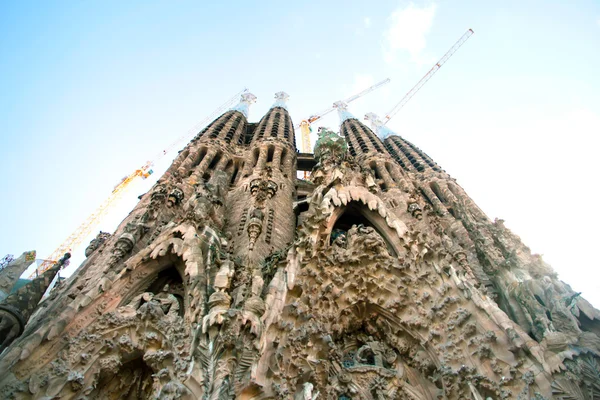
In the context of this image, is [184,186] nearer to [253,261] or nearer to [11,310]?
[253,261]

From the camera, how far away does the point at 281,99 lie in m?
34.8

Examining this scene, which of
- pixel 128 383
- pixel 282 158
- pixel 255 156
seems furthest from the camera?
pixel 282 158

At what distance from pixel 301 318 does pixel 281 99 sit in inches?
1140

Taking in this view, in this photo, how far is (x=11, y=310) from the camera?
7570mm

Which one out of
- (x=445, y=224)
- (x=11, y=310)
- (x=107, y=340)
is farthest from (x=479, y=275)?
(x=11, y=310)

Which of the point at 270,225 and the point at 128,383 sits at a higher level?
the point at 270,225

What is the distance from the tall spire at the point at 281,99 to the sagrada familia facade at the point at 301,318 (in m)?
21.5

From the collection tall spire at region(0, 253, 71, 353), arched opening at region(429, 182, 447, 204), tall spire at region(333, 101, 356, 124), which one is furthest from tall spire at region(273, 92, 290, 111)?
tall spire at region(0, 253, 71, 353)

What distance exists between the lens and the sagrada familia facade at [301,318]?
663cm

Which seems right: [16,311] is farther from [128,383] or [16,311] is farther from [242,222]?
[242,222]

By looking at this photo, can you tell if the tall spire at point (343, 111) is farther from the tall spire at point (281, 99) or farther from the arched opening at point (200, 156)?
the arched opening at point (200, 156)

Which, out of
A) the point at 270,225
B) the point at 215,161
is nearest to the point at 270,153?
the point at 215,161

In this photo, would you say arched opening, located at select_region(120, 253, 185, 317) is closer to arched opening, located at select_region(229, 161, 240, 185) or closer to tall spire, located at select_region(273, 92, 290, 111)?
arched opening, located at select_region(229, 161, 240, 185)

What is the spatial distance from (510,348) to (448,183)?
13.3m
